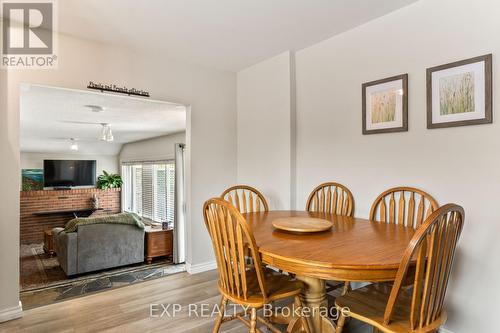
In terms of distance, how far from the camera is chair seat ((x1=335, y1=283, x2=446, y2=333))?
52.1 inches

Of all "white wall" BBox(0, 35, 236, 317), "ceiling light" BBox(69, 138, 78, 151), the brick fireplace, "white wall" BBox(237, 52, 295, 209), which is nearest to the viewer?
"white wall" BBox(0, 35, 236, 317)

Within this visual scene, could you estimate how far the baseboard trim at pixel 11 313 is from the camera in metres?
2.27

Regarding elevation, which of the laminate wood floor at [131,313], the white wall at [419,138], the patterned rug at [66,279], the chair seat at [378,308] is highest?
the white wall at [419,138]

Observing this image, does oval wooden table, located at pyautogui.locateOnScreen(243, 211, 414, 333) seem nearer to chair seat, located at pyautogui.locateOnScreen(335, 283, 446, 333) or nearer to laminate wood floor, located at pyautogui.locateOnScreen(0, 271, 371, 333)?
chair seat, located at pyautogui.locateOnScreen(335, 283, 446, 333)

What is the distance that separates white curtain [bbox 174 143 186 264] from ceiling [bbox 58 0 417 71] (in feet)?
7.46

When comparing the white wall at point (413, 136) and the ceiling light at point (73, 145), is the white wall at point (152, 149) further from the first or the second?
the white wall at point (413, 136)

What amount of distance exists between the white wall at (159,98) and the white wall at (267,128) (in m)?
0.16

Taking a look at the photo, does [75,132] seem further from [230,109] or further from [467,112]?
[467,112]

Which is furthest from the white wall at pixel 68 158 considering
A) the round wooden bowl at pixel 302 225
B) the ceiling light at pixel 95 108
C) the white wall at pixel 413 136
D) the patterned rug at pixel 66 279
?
the round wooden bowl at pixel 302 225

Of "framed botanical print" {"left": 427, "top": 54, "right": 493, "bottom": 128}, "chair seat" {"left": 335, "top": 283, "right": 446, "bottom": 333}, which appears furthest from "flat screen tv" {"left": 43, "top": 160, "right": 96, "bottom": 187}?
"framed botanical print" {"left": 427, "top": 54, "right": 493, "bottom": 128}

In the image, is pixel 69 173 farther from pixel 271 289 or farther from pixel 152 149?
pixel 271 289

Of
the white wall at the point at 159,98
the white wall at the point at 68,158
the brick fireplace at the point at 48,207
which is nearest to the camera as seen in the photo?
the white wall at the point at 159,98

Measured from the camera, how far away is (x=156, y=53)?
10.1 ft

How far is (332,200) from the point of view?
8.84 feet
